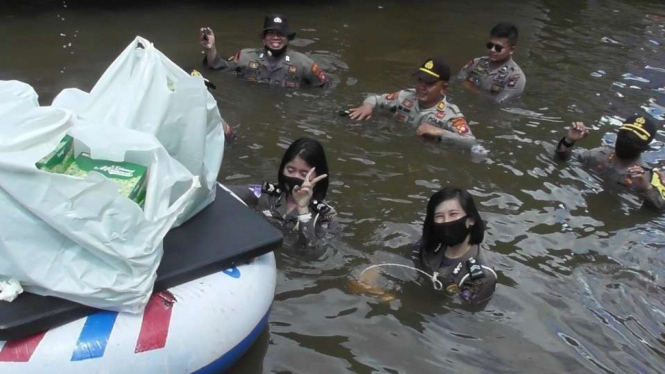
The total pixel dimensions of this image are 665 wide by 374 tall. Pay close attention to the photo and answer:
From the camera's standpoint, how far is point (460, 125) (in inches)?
260

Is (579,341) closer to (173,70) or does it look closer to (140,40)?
(173,70)

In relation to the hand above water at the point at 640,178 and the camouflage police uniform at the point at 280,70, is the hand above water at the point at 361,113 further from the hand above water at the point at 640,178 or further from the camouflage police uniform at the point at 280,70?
the hand above water at the point at 640,178

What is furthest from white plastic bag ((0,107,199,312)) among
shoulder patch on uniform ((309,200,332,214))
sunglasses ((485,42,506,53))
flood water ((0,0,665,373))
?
sunglasses ((485,42,506,53))

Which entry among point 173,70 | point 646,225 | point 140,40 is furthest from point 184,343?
point 646,225

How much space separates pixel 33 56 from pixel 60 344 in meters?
6.31

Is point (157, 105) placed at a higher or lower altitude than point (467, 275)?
higher

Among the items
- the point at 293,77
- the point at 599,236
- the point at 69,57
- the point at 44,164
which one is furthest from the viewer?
the point at 69,57

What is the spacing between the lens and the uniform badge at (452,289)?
4.28 meters

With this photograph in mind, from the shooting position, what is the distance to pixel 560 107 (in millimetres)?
7887

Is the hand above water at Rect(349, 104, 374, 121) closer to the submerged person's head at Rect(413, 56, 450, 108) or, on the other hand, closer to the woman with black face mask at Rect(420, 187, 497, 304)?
the submerged person's head at Rect(413, 56, 450, 108)

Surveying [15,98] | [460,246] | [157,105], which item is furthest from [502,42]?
[15,98]

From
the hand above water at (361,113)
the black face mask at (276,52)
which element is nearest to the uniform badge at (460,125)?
the hand above water at (361,113)

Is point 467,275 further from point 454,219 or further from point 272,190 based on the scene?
point 272,190

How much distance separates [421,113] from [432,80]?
1.27 feet
